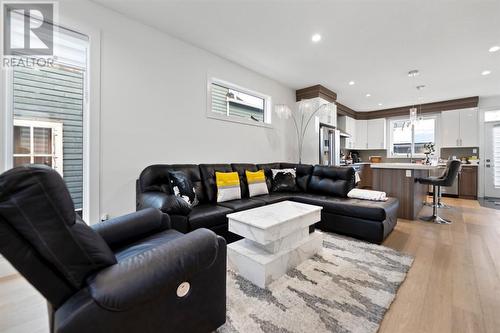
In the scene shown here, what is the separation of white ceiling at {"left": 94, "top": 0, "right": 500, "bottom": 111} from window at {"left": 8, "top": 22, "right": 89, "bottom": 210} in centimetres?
74

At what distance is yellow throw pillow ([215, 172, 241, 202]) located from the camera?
2.84 meters

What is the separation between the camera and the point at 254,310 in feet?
4.69

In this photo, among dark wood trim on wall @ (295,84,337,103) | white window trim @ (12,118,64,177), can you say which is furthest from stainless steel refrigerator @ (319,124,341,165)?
white window trim @ (12,118,64,177)

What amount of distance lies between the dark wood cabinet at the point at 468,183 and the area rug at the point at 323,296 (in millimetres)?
5056

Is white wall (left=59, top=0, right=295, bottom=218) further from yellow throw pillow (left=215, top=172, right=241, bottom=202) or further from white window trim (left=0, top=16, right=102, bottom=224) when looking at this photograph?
yellow throw pillow (left=215, top=172, right=241, bottom=202)

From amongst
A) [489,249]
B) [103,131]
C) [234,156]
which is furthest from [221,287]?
[489,249]

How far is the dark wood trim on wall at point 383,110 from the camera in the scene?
4871 millimetres

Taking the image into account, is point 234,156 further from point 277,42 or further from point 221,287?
point 221,287

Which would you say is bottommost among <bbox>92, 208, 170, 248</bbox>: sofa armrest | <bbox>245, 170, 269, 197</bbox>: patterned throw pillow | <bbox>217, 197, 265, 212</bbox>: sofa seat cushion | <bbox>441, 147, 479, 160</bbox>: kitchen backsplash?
<bbox>217, 197, 265, 212</bbox>: sofa seat cushion

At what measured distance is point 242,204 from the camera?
104 inches

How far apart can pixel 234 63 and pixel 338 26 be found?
5.70 feet

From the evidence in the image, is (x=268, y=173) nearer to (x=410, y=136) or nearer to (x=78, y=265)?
(x=78, y=265)

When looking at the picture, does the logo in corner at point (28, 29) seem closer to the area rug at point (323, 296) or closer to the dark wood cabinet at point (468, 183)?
the area rug at point (323, 296)

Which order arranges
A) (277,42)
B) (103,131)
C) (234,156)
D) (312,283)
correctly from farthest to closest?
(234,156) < (277,42) < (103,131) < (312,283)
